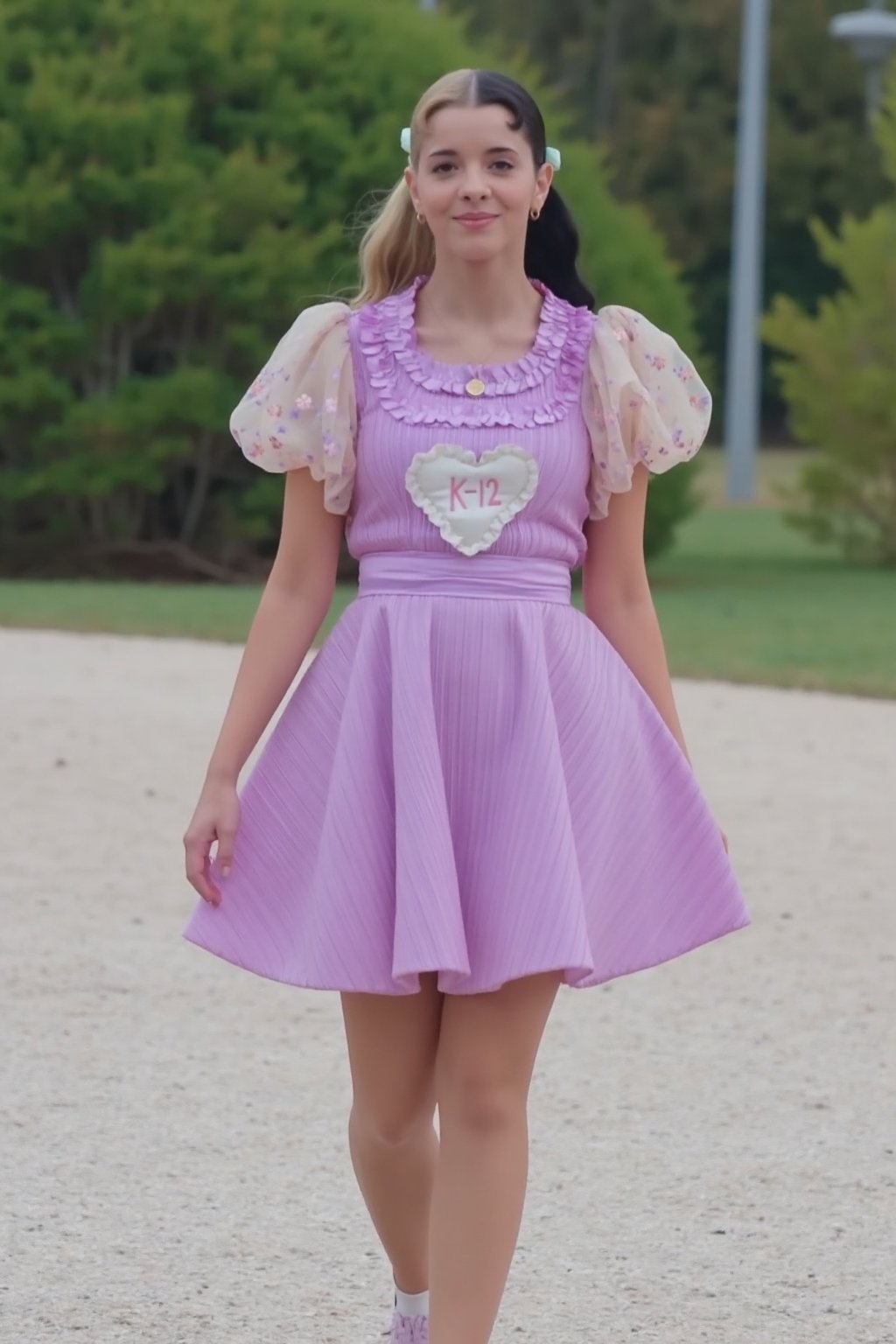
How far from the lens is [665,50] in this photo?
199 feet

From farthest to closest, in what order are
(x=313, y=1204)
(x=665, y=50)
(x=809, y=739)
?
(x=665, y=50), (x=809, y=739), (x=313, y=1204)

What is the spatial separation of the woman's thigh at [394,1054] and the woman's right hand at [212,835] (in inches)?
8.7

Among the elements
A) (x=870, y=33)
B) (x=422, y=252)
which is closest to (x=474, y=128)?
(x=422, y=252)

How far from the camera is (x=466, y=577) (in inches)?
121

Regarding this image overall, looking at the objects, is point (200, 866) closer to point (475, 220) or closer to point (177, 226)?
point (475, 220)

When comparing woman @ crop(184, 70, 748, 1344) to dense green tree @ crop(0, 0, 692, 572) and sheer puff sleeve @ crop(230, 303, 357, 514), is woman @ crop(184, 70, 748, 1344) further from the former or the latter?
dense green tree @ crop(0, 0, 692, 572)

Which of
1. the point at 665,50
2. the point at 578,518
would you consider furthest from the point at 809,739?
the point at 665,50

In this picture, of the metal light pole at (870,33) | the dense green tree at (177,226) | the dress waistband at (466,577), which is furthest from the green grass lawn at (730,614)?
the metal light pole at (870,33)

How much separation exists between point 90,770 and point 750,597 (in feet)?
27.7

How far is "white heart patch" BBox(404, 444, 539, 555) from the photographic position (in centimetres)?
306

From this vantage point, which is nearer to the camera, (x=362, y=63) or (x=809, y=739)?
(x=809, y=739)

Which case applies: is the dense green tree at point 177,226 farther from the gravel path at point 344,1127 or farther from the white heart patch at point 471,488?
the white heart patch at point 471,488

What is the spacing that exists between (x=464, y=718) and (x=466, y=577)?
0.58ft

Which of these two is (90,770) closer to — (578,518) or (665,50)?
(578,518)
